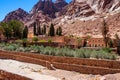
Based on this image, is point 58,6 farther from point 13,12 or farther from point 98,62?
point 98,62

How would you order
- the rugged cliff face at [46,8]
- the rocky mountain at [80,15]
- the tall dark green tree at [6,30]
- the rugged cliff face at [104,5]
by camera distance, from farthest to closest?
1. the rugged cliff face at [46,8]
2. the rugged cliff face at [104,5]
3. the rocky mountain at [80,15]
4. the tall dark green tree at [6,30]

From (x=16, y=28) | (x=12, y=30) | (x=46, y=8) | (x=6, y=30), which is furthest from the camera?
(x=46, y=8)

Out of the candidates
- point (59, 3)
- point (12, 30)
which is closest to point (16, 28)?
point (12, 30)

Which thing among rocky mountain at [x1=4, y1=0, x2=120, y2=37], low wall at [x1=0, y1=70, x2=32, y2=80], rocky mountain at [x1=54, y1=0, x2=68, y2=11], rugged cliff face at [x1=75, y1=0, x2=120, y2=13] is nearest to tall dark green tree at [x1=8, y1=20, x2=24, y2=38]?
rocky mountain at [x1=4, y1=0, x2=120, y2=37]

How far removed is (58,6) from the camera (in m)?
187

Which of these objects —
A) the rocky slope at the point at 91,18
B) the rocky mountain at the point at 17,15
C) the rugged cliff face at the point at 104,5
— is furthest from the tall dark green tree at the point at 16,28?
the rocky mountain at the point at 17,15

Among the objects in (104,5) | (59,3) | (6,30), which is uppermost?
(59,3)

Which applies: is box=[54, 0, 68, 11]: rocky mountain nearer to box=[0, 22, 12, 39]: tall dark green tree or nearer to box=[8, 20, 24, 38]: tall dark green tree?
box=[8, 20, 24, 38]: tall dark green tree

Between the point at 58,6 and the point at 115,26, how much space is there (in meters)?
109

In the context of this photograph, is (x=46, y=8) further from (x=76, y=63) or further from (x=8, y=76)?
(x=8, y=76)

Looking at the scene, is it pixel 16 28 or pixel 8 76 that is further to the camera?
pixel 16 28

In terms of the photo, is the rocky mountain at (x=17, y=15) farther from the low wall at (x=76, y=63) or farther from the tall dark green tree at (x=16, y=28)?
the low wall at (x=76, y=63)

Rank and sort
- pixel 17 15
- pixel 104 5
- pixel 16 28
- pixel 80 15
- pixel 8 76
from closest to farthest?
pixel 8 76, pixel 16 28, pixel 104 5, pixel 80 15, pixel 17 15

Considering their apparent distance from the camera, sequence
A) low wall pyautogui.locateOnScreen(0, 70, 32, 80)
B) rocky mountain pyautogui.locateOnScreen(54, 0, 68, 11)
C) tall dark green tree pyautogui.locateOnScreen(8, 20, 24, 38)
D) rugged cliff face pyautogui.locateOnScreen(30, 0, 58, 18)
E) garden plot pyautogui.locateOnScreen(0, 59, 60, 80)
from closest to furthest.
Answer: low wall pyautogui.locateOnScreen(0, 70, 32, 80) → garden plot pyautogui.locateOnScreen(0, 59, 60, 80) → tall dark green tree pyautogui.locateOnScreen(8, 20, 24, 38) → rugged cliff face pyautogui.locateOnScreen(30, 0, 58, 18) → rocky mountain pyautogui.locateOnScreen(54, 0, 68, 11)
